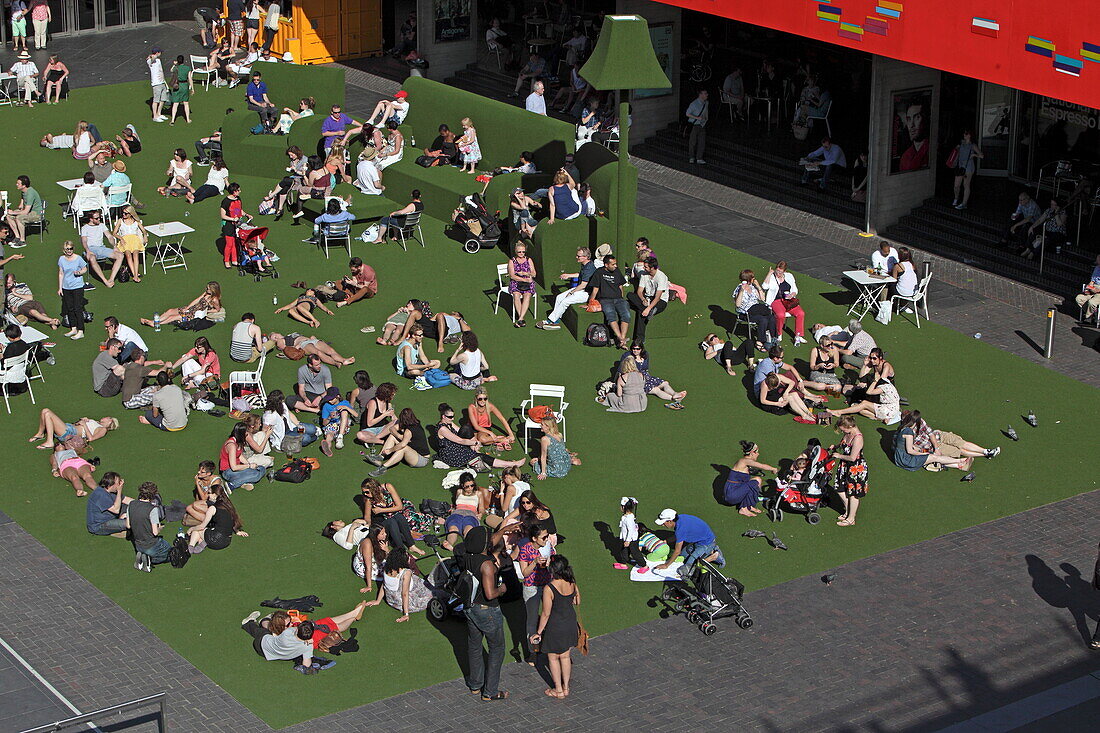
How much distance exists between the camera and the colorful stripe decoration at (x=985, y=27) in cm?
2403

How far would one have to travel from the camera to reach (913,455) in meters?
20.2

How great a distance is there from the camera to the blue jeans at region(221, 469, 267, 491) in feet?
64.7

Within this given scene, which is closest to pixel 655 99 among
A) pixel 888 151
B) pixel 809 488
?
pixel 888 151

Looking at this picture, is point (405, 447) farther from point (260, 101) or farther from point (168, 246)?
point (260, 101)

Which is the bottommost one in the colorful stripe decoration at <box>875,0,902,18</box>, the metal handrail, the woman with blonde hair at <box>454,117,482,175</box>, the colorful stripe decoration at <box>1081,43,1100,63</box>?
the metal handrail

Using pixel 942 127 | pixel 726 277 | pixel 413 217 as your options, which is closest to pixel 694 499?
pixel 726 277

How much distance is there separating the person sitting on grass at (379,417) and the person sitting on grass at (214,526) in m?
2.65

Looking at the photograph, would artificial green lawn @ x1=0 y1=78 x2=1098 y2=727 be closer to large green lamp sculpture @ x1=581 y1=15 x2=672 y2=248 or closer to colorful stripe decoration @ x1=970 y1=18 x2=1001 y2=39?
large green lamp sculpture @ x1=581 y1=15 x2=672 y2=248

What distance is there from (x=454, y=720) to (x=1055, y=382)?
11632 mm

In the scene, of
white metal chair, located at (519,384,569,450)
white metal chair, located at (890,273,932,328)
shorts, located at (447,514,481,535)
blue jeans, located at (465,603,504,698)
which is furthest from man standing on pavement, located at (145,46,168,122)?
blue jeans, located at (465,603,504,698)

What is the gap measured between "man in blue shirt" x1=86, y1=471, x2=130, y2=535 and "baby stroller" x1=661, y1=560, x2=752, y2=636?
645 cm

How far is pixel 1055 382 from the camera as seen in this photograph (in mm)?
22938

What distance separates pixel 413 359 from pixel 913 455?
7.12 m

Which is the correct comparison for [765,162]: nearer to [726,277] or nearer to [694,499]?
[726,277]
